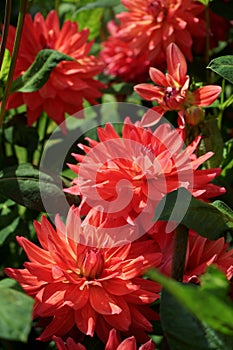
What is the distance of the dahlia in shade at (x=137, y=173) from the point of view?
2.51 feet

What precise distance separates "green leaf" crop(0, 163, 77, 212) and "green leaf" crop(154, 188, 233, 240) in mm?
171

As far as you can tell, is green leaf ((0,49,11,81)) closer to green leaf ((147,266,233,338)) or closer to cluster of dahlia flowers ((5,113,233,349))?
cluster of dahlia flowers ((5,113,233,349))

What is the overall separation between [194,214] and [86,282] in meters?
0.14

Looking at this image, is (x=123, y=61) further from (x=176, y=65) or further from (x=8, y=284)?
(x=8, y=284)

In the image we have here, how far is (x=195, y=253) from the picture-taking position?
2.60ft

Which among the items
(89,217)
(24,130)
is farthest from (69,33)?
(89,217)

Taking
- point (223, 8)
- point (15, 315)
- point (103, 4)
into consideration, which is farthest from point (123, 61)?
point (15, 315)

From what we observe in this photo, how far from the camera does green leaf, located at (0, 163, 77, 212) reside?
85cm

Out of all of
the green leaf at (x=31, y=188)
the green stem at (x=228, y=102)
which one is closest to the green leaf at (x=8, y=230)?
the green leaf at (x=31, y=188)

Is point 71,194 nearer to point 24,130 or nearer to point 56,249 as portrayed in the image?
point 56,249

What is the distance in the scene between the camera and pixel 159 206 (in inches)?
28.7

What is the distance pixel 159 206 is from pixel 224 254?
0.10 meters

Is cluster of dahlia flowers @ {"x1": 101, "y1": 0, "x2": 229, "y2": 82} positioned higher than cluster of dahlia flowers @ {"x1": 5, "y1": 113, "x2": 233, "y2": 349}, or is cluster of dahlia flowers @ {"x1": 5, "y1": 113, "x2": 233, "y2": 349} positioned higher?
cluster of dahlia flowers @ {"x1": 101, "y1": 0, "x2": 229, "y2": 82}

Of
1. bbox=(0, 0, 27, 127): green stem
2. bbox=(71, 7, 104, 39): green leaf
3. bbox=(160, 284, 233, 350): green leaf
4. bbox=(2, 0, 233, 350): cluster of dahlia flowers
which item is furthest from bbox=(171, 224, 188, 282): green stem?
bbox=(71, 7, 104, 39): green leaf
